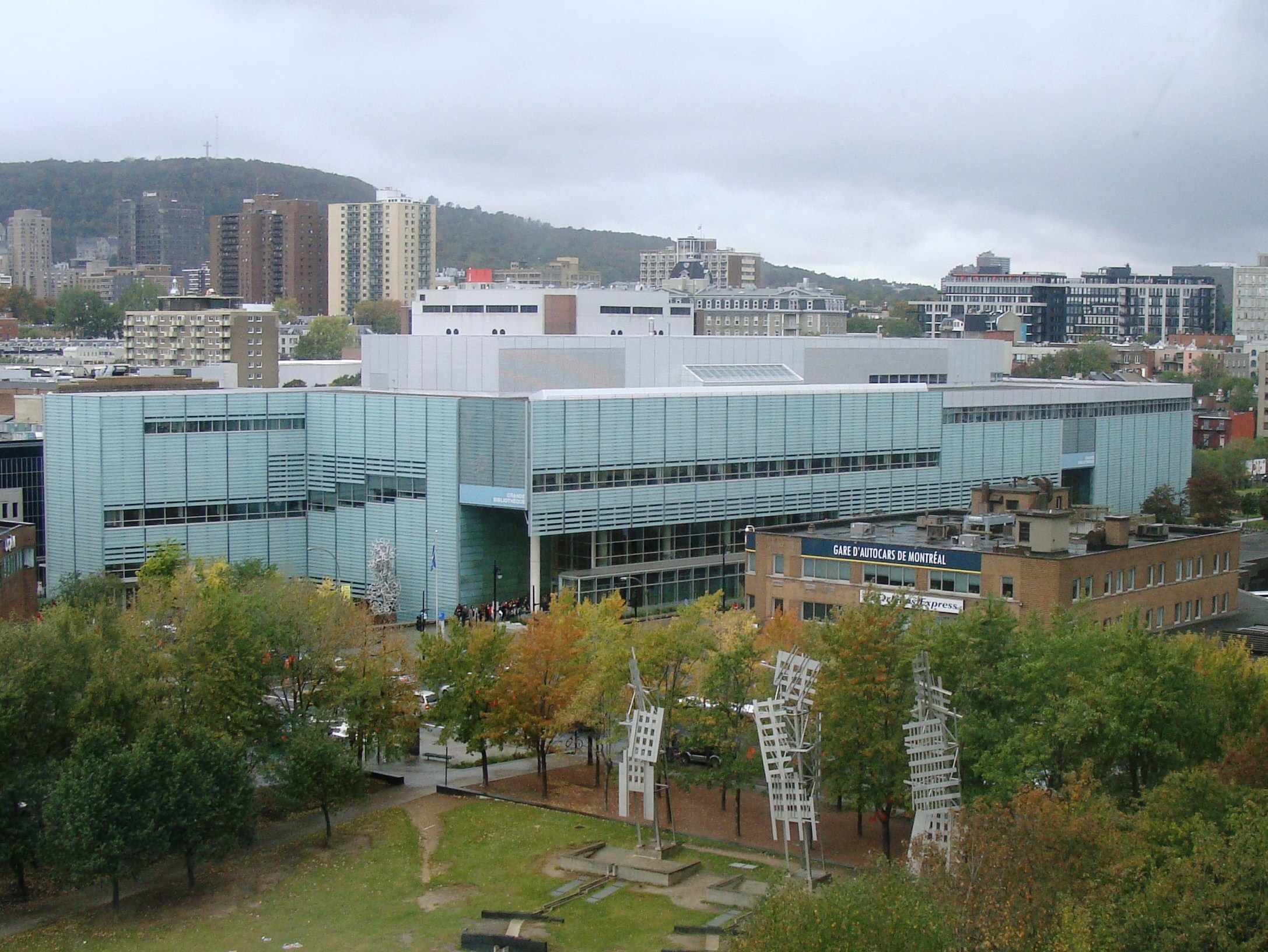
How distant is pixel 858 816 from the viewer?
152 feet

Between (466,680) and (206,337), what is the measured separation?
127 m

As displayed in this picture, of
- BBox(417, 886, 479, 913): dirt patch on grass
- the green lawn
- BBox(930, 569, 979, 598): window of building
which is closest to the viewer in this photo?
the green lawn

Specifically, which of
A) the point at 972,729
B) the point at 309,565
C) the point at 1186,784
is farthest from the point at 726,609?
the point at 1186,784

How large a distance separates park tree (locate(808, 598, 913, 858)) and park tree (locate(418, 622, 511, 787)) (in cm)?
1202

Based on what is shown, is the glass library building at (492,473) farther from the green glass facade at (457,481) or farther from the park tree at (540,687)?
the park tree at (540,687)

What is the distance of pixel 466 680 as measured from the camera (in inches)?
2021

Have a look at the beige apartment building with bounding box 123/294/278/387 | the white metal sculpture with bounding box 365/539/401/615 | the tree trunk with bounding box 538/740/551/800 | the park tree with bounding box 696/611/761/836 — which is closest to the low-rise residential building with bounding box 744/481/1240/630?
the park tree with bounding box 696/611/761/836

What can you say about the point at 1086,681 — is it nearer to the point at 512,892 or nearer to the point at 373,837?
the point at 512,892

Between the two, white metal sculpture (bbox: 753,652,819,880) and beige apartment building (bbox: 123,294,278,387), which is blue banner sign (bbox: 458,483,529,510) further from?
beige apartment building (bbox: 123,294,278,387)

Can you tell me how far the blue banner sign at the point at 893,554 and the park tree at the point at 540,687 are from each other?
12439 mm

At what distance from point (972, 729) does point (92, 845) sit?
21902mm

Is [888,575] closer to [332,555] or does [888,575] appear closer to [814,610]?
[814,610]

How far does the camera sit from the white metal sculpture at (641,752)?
43875 mm

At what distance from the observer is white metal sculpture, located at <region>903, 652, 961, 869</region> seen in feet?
130
